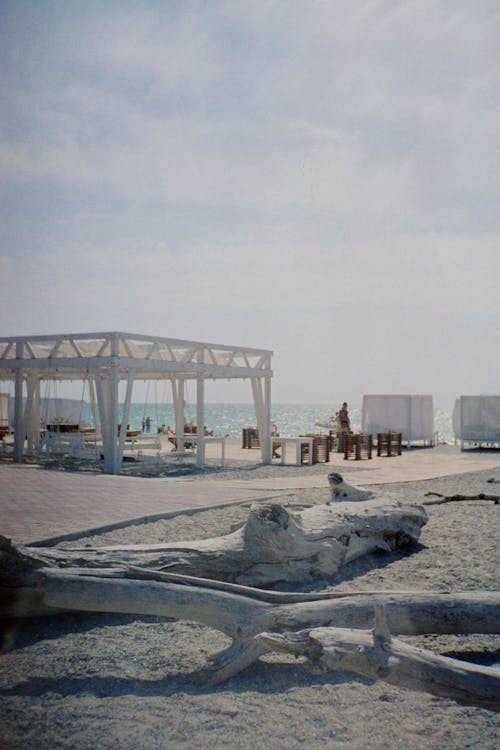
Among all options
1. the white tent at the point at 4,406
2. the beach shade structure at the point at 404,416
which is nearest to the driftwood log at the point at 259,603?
the beach shade structure at the point at 404,416

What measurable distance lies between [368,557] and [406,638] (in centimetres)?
207

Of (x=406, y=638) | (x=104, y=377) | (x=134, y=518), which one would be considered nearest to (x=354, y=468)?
(x=104, y=377)

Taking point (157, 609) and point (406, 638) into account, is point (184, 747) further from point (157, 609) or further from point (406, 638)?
point (406, 638)

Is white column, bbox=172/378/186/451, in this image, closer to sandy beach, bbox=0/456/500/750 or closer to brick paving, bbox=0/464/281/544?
brick paving, bbox=0/464/281/544

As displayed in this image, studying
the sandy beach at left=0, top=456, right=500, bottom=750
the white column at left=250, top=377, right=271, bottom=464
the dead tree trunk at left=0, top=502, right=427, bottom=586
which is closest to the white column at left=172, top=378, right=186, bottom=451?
the white column at left=250, top=377, right=271, bottom=464

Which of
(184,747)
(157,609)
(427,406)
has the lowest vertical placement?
(184,747)

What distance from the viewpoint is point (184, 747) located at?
2873mm

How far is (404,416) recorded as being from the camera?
25.2 m

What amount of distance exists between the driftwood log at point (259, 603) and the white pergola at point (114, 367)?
9237 millimetres

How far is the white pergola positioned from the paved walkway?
1396 millimetres

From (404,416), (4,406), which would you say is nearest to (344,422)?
(404,416)

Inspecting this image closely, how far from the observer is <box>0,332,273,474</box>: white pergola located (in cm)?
1413

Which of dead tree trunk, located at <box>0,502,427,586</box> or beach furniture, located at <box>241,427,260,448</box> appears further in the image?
beach furniture, located at <box>241,427,260,448</box>

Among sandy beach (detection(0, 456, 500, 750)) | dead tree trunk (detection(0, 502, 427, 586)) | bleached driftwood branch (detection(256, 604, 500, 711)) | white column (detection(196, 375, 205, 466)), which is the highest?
white column (detection(196, 375, 205, 466))
